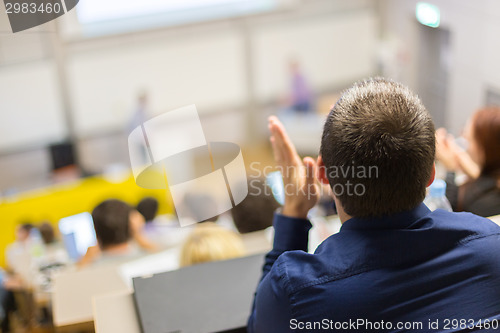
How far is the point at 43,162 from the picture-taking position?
6.95 metres

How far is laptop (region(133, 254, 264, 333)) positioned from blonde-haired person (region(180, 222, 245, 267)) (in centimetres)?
69

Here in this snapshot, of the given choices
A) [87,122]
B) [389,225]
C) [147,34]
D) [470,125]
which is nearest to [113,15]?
[147,34]

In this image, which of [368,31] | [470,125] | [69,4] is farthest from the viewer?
[368,31]

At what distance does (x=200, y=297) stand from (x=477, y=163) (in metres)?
1.20

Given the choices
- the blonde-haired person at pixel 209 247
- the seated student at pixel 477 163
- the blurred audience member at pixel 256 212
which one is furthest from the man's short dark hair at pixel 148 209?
the seated student at pixel 477 163

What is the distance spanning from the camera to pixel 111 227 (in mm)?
3785

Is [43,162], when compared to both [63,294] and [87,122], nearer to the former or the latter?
[87,122]

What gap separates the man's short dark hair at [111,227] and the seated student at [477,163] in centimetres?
231

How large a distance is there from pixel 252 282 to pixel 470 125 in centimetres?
126

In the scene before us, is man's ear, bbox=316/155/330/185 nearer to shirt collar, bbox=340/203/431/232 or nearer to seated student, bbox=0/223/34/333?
shirt collar, bbox=340/203/431/232

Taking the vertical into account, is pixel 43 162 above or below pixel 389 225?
below

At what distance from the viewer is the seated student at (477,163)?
5.38ft

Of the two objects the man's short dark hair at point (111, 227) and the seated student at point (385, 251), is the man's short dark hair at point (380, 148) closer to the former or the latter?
the seated student at point (385, 251)

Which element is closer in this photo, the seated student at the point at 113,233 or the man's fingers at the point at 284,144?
the man's fingers at the point at 284,144
